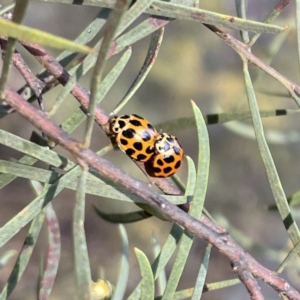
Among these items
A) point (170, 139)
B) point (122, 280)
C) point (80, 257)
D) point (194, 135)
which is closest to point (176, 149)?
point (170, 139)

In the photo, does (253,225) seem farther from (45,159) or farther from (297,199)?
(45,159)

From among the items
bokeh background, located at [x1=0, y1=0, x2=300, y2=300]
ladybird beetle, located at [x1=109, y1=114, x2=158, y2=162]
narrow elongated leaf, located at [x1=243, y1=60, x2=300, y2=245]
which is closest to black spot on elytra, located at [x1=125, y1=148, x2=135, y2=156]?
ladybird beetle, located at [x1=109, y1=114, x2=158, y2=162]

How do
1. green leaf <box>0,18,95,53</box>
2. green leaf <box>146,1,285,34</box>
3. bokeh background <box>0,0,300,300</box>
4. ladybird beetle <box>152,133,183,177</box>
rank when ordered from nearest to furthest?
1. green leaf <box>0,18,95,53</box>
2. green leaf <box>146,1,285,34</box>
3. ladybird beetle <box>152,133,183,177</box>
4. bokeh background <box>0,0,300,300</box>

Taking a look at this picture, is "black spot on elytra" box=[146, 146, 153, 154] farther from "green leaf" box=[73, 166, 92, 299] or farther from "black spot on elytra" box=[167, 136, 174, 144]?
"green leaf" box=[73, 166, 92, 299]

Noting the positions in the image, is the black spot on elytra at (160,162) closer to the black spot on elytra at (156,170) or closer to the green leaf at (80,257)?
the black spot on elytra at (156,170)

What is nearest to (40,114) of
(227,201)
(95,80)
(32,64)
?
(95,80)

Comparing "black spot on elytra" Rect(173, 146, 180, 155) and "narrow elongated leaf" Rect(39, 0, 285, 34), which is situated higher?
"narrow elongated leaf" Rect(39, 0, 285, 34)

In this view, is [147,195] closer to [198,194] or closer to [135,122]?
[198,194]
